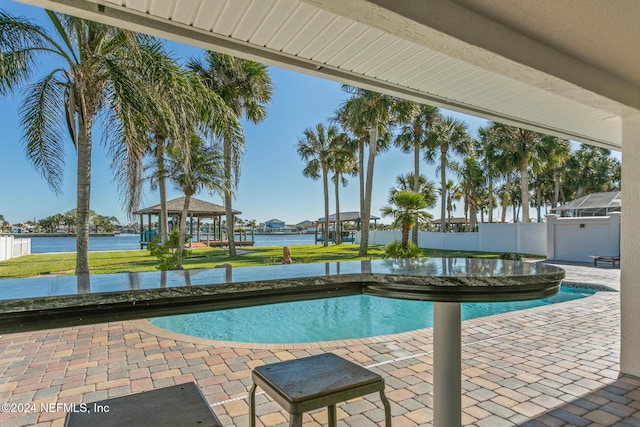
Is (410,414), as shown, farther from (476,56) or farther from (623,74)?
(623,74)

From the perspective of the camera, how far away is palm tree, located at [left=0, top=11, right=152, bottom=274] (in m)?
6.72

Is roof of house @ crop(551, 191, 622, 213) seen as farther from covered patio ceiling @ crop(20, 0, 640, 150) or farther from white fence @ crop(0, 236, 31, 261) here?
white fence @ crop(0, 236, 31, 261)

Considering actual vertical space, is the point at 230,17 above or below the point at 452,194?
below

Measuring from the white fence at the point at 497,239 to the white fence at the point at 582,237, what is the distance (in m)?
1.37

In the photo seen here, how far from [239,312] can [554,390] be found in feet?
19.1

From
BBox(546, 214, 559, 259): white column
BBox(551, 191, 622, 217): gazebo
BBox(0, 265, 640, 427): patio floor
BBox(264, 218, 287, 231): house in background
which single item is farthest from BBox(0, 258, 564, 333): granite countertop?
BBox(264, 218, 287, 231): house in background

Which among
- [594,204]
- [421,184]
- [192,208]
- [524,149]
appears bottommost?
[192,208]

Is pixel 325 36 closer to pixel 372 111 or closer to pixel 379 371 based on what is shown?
pixel 379 371

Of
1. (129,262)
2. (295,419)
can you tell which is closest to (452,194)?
(129,262)

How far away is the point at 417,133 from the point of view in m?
21.2

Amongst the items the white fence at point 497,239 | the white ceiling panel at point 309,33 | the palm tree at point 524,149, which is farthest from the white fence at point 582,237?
the white ceiling panel at point 309,33

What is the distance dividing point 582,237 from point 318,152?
1910cm

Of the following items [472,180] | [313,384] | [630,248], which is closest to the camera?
[313,384]

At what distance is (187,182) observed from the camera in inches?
456
